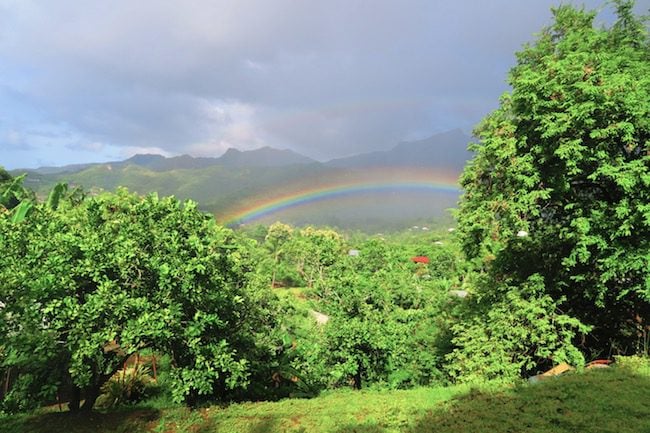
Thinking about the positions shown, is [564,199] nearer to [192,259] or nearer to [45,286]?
[192,259]

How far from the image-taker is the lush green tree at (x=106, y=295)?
8.05 meters

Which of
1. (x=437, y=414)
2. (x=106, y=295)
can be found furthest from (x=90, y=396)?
(x=437, y=414)

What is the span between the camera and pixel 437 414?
9.67 metres

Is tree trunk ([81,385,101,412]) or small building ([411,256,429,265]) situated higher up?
tree trunk ([81,385,101,412])

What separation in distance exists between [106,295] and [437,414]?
8.42 meters

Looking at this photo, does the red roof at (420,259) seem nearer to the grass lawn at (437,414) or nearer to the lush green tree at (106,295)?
the grass lawn at (437,414)

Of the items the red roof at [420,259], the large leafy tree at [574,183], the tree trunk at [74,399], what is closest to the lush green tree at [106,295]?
the tree trunk at [74,399]

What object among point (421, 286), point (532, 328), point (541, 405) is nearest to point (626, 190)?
point (532, 328)

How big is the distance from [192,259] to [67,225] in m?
4.16

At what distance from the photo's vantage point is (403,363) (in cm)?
1766

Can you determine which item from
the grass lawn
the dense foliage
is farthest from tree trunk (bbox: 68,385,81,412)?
the grass lawn

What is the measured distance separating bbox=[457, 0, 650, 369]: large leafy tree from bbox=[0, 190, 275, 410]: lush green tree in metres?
9.77

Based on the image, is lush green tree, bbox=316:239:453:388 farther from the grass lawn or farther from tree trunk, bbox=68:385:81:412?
tree trunk, bbox=68:385:81:412

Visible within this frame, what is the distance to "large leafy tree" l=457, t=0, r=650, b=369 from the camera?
11.2 m
